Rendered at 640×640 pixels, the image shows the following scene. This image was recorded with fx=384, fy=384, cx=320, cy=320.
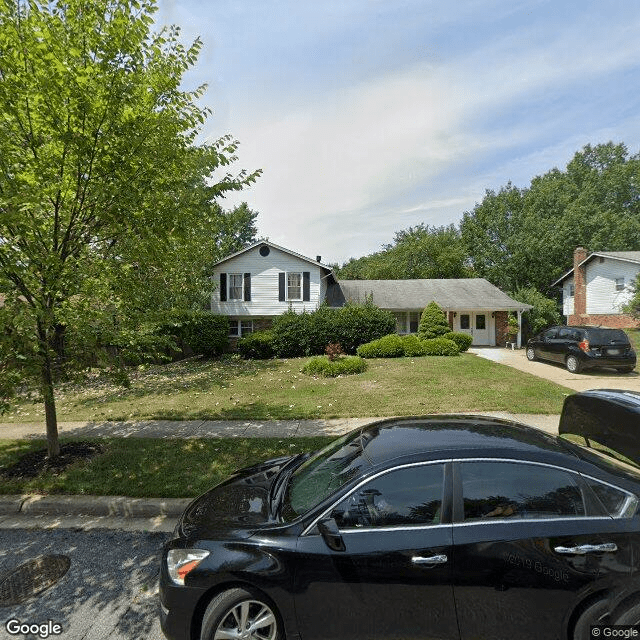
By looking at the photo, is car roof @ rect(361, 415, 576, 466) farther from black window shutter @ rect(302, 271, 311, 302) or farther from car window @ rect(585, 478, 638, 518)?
black window shutter @ rect(302, 271, 311, 302)

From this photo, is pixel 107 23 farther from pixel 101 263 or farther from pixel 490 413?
pixel 490 413

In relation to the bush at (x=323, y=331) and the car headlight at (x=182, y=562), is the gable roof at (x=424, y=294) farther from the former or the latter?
the car headlight at (x=182, y=562)

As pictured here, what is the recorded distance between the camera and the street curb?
4.53 metres

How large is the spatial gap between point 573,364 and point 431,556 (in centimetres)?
1311

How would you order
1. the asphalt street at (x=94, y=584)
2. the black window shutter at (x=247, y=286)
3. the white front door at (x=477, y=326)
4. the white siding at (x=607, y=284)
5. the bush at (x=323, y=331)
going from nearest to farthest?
1. the asphalt street at (x=94, y=584)
2. the bush at (x=323, y=331)
3. the black window shutter at (x=247, y=286)
4. the white front door at (x=477, y=326)
5. the white siding at (x=607, y=284)

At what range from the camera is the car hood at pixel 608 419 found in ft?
13.0

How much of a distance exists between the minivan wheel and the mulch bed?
13.7 m

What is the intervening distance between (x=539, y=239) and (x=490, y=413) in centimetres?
3063

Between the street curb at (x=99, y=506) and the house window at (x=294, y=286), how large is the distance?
16.6 metres

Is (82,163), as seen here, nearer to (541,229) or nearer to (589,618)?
(589,618)

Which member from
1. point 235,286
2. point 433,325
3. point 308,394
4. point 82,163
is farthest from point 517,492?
point 235,286

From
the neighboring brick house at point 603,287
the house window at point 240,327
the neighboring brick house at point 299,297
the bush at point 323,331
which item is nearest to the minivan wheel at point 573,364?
the bush at point 323,331

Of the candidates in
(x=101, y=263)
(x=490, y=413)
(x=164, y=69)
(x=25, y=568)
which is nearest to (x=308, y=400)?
(x=490, y=413)

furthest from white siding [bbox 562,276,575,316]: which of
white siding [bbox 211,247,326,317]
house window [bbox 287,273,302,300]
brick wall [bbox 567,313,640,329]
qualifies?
house window [bbox 287,273,302,300]
